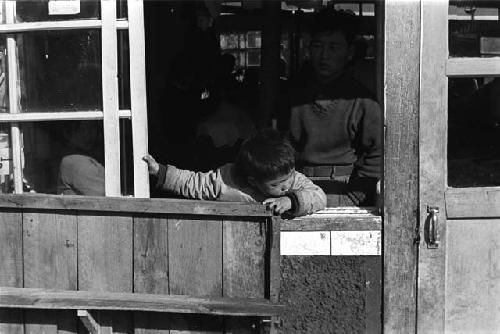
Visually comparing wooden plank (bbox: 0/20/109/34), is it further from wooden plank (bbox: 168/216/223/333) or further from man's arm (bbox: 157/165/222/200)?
wooden plank (bbox: 168/216/223/333)

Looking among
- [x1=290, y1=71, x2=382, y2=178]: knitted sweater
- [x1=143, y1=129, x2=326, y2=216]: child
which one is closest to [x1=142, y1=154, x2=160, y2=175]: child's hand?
[x1=143, y1=129, x2=326, y2=216]: child

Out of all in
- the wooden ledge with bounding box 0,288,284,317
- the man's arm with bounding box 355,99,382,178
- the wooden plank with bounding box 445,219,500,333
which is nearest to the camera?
the wooden ledge with bounding box 0,288,284,317

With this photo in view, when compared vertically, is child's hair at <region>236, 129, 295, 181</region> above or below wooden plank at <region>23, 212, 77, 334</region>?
above

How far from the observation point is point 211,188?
3.16 meters

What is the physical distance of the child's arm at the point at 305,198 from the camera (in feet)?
10.0

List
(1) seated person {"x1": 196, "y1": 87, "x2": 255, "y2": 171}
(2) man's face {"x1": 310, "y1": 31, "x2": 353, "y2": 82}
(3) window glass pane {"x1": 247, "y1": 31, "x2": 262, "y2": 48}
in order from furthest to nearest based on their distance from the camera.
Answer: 1. (3) window glass pane {"x1": 247, "y1": 31, "x2": 262, "y2": 48}
2. (1) seated person {"x1": 196, "y1": 87, "x2": 255, "y2": 171}
3. (2) man's face {"x1": 310, "y1": 31, "x2": 353, "y2": 82}

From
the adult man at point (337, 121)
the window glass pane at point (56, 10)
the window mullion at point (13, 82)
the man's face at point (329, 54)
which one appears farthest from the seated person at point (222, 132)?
the window glass pane at point (56, 10)

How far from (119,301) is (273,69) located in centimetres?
168

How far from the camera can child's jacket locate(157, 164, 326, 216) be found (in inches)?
123

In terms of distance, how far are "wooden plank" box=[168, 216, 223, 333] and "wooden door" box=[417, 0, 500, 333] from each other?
0.88 metres

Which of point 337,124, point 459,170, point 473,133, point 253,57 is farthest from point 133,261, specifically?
point 253,57

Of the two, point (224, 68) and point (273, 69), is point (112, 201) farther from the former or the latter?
point (224, 68)

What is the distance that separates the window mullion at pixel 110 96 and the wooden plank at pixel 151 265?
0.26 metres

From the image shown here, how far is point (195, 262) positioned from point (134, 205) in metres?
0.34
